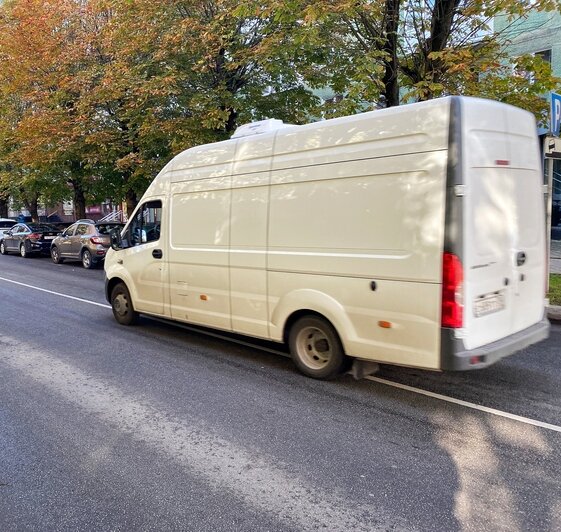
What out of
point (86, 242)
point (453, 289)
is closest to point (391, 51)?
point (453, 289)

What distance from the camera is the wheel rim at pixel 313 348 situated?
17.3ft

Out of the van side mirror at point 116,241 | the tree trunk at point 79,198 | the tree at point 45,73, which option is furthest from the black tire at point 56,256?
the van side mirror at point 116,241

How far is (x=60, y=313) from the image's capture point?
29.9 ft

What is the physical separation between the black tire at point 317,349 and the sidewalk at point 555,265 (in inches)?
176

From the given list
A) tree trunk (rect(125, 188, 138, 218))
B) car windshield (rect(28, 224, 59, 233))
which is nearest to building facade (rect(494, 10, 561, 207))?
tree trunk (rect(125, 188, 138, 218))

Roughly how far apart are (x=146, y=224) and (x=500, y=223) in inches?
195

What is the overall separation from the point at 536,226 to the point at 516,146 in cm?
90

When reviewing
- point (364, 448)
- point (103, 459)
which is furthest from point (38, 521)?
point (364, 448)

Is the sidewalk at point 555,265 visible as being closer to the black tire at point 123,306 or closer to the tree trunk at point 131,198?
the black tire at point 123,306

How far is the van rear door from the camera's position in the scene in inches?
164

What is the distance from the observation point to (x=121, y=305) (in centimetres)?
799

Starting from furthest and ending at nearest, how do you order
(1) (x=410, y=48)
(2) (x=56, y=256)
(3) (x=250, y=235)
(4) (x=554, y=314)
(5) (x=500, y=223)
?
1. (2) (x=56, y=256)
2. (1) (x=410, y=48)
3. (4) (x=554, y=314)
4. (3) (x=250, y=235)
5. (5) (x=500, y=223)

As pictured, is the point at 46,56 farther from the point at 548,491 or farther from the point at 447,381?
the point at 548,491

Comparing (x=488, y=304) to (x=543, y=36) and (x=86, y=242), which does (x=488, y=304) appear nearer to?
(x=86, y=242)
